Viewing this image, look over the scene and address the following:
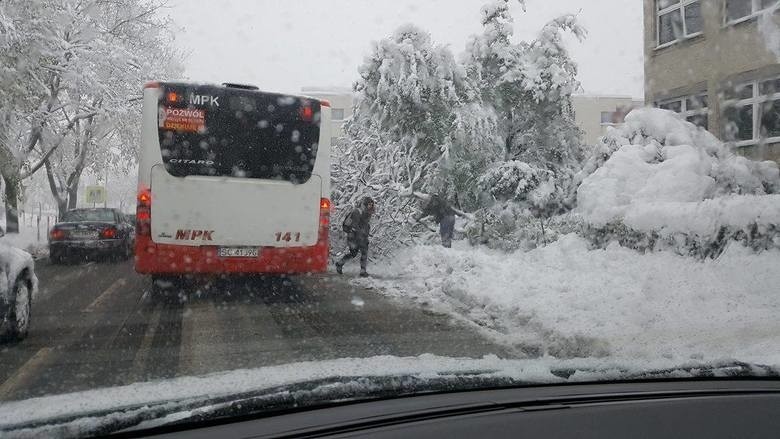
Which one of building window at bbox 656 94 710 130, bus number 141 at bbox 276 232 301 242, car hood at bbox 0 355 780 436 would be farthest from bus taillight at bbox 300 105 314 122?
building window at bbox 656 94 710 130

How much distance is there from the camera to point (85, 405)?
2.23 metres

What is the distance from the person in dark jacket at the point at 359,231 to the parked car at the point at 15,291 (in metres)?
6.87

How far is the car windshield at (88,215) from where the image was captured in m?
16.4

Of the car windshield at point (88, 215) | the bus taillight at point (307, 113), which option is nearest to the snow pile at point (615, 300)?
the bus taillight at point (307, 113)

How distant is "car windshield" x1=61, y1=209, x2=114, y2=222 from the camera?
16375 millimetres

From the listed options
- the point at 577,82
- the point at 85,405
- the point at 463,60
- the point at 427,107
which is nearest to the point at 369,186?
the point at 427,107

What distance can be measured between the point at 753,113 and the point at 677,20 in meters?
5.40

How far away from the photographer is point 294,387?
237 cm

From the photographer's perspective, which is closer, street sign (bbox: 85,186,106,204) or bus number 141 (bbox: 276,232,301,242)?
bus number 141 (bbox: 276,232,301,242)

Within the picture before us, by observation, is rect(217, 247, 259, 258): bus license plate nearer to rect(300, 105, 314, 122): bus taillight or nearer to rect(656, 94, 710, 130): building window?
rect(300, 105, 314, 122): bus taillight

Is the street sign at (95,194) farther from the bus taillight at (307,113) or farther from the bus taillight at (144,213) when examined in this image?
the bus taillight at (307,113)

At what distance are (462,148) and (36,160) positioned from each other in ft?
35.9

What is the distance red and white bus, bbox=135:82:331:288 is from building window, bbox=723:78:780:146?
301 inches

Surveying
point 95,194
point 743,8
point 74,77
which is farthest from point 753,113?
point 95,194
